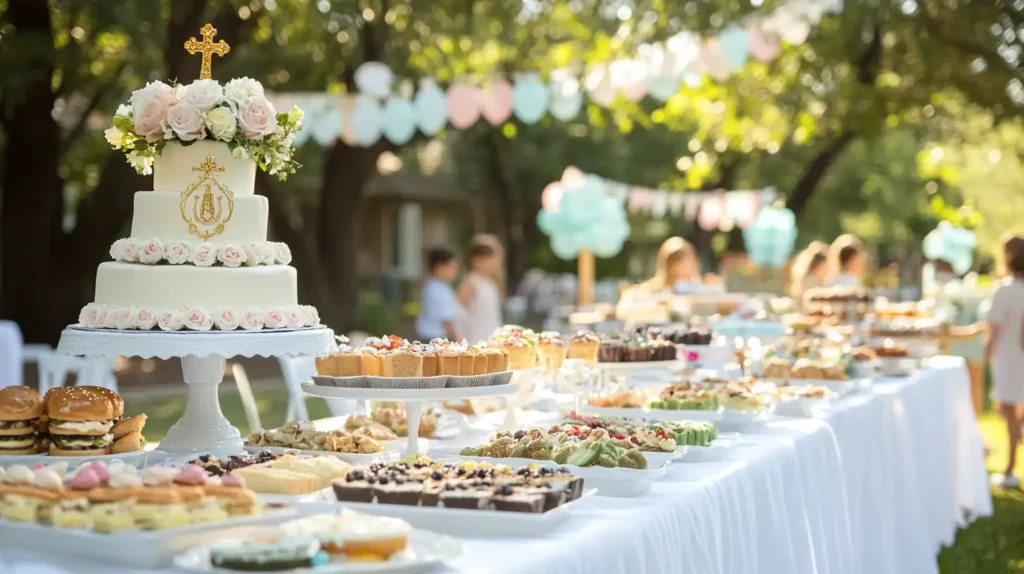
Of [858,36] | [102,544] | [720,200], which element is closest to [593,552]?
[102,544]

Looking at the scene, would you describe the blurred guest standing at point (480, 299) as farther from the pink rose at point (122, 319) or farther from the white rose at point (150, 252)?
the pink rose at point (122, 319)

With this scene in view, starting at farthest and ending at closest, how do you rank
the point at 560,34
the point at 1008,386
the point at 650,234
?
the point at 650,234
the point at 560,34
the point at 1008,386

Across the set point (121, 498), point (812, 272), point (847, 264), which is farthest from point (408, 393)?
point (812, 272)

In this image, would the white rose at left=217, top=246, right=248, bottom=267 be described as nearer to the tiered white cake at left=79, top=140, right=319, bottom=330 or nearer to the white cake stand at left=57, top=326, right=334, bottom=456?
the tiered white cake at left=79, top=140, right=319, bottom=330

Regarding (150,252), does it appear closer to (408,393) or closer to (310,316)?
(310,316)

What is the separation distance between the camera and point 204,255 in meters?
3.83

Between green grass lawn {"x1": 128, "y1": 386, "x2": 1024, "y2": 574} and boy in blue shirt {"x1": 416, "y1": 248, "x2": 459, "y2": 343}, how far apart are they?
307cm

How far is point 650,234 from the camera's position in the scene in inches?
1788

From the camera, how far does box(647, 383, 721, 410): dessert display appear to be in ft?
16.0

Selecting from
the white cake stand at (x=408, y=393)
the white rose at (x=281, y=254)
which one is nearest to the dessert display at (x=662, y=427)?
the white cake stand at (x=408, y=393)

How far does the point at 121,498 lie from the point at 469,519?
727 millimetres

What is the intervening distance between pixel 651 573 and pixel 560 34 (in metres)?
15.2

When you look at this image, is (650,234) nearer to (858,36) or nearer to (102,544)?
(858,36)

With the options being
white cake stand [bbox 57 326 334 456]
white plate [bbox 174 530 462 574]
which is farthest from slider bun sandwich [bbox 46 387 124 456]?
white plate [bbox 174 530 462 574]
